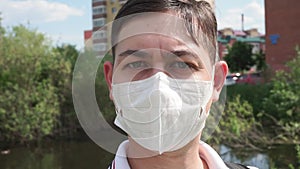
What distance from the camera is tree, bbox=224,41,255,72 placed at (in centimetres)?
2438

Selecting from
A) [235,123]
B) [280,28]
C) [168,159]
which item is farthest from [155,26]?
[280,28]

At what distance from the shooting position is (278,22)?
19.8 meters

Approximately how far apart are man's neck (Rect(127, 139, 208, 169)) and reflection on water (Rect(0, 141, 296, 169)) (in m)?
5.06

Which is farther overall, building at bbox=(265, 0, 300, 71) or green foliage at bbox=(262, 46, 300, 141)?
building at bbox=(265, 0, 300, 71)

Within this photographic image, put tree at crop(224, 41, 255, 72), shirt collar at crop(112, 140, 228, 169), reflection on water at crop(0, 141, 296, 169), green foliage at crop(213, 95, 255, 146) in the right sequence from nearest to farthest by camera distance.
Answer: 1. shirt collar at crop(112, 140, 228, 169)
2. green foliage at crop(213, 95, 255, 146)
3. reflection on water at crop(0, 141, 296, 169)
4. tree at crop(224, 41, 255, 72)

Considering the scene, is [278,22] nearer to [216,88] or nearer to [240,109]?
[240,109]

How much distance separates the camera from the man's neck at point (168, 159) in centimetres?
80

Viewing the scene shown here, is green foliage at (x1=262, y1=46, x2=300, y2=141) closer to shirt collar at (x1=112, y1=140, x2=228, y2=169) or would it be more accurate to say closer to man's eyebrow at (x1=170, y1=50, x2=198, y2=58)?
shirt collar at (x1=112, y1=140, x2=228, y2=169)

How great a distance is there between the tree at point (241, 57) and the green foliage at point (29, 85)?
15.6 meters

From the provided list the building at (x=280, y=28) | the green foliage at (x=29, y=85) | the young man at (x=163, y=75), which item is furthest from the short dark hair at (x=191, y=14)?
the building at (x=280, y=28)

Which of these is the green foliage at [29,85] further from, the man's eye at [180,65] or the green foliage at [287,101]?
the man's eye at [180,65]

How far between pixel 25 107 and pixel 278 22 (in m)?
14.9

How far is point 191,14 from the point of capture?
77cm

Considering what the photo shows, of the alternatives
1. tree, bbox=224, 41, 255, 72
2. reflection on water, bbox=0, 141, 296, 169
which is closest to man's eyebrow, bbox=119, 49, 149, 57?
reflection on water, bbox=0, 141, 296, 169
